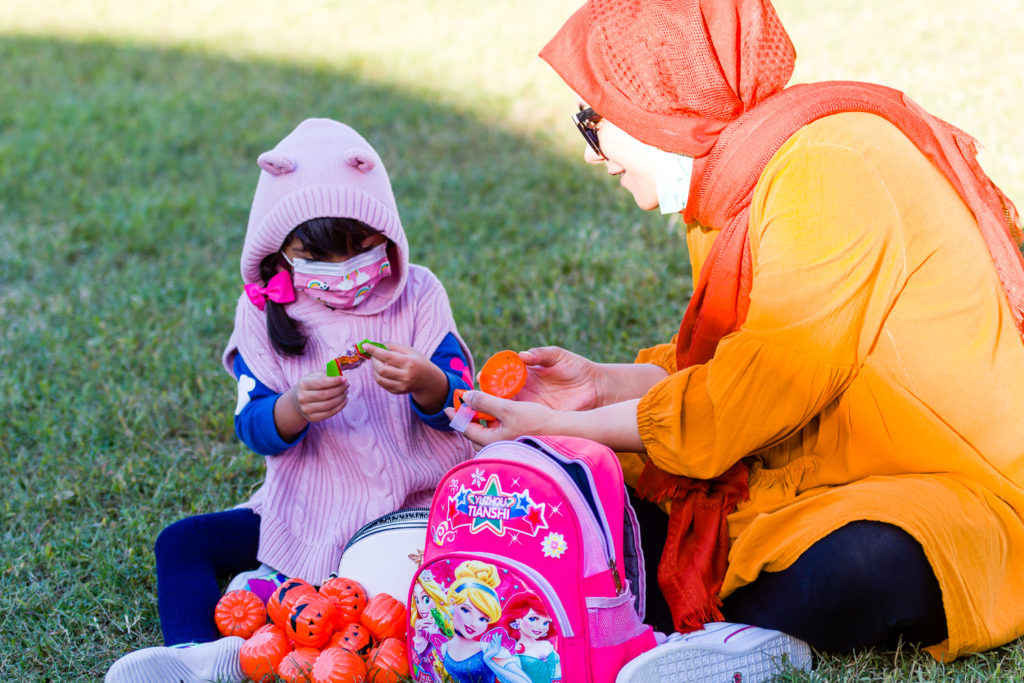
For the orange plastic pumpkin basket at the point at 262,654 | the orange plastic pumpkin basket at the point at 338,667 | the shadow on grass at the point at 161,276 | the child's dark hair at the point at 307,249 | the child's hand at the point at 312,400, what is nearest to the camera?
the orange plastic pumpkin basket at the point at 338,667

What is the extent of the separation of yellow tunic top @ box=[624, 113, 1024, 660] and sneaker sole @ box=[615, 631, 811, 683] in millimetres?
154

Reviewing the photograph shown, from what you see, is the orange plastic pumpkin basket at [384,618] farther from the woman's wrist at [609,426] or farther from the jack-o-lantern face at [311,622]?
the woman's wrist at [609,426]

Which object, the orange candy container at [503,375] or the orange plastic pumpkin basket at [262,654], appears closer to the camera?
the orange plastic pumpkin basket at [262,654]

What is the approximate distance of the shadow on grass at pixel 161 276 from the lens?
2717mm

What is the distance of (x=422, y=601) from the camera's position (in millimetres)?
2055

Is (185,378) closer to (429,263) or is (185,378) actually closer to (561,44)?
(429,263)

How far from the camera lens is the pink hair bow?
2.51 meters

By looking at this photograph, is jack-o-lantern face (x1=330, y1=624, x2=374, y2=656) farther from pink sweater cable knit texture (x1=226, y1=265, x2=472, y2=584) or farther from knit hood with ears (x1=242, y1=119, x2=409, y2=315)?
knit hood with ears (x1=242, y1=119, x2=409, y2=315)

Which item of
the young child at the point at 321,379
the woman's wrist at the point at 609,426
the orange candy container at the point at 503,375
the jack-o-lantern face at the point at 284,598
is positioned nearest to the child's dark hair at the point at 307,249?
the young child at the point at 321,379

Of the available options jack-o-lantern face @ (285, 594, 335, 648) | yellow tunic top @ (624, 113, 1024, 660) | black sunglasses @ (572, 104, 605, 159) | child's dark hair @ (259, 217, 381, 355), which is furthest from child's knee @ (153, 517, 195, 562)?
black sunglasses @ (572, 104, 605, 159)

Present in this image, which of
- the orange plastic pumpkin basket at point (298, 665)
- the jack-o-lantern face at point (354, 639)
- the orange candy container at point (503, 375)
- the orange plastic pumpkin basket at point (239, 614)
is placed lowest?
the orange plastic pumpkin basket at point (239, 614)

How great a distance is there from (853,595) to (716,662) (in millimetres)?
286

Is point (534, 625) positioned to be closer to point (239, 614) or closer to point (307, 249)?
point (239, 614)

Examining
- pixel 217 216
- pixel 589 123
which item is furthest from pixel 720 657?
pixel 217 216
